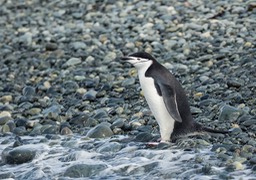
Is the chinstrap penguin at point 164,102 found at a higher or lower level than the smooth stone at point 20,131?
higher

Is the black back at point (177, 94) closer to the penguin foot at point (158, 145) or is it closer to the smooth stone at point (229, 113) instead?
the penguin foot at point (158, 145)

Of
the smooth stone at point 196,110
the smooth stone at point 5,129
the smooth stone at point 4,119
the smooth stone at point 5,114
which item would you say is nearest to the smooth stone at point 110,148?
the smooth stone at point 196,110

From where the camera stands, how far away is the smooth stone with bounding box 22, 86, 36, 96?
7.61m

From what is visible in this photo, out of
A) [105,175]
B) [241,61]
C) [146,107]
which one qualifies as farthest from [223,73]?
[105,175]

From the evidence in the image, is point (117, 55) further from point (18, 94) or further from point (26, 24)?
point (26, 24)

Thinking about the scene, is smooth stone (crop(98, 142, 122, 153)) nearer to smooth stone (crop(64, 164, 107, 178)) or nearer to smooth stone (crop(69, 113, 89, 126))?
smooth stone (crop(64, 164, 107, 178))

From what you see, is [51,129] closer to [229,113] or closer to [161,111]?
[161,111]

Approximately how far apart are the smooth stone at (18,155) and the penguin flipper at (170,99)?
1.11m

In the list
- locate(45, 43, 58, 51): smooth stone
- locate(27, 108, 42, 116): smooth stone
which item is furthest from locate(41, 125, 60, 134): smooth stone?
locate(45, 43, 58, 51): smooth stone

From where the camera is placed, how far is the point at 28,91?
764 cm

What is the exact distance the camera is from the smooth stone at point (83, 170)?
16.5ft

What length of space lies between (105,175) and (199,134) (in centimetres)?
87

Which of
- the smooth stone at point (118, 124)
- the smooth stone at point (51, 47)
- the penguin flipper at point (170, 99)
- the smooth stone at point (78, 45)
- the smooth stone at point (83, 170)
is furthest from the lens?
the smooth stone at point (51, 47)

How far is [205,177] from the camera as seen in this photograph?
183 inches
